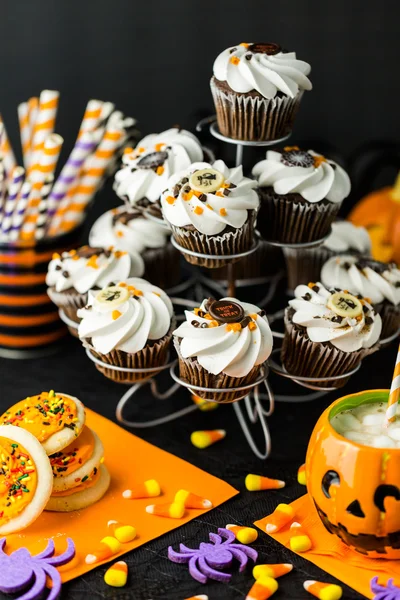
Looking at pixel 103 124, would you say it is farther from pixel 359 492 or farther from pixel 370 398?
pixel 359 492

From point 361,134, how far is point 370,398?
6.33 feet

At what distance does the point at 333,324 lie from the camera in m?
2.09

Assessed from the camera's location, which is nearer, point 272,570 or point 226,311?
point 272,570

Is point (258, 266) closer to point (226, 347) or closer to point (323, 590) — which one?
point (226, 347)

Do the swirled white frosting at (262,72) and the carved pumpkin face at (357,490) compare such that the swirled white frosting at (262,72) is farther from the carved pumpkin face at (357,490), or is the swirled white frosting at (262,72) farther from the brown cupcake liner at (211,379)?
the carved pumpkin face at (357,490)

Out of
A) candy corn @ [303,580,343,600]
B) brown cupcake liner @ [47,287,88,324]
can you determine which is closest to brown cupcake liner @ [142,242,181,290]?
brown cupcake liner @ [47,287,88,324]

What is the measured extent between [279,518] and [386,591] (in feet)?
0.97

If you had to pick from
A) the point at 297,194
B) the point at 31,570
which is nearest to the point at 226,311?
the point at 297,194

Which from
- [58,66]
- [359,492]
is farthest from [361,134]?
[359,492]

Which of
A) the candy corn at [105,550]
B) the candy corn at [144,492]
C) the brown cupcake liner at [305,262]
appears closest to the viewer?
the candy corn at [105,550]

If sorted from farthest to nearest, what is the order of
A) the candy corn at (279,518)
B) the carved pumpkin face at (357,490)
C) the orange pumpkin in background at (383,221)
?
the orange pumpkin in background at (383,221) → the candy corn at (279,518) → the carved pumpkin face at (357,490)

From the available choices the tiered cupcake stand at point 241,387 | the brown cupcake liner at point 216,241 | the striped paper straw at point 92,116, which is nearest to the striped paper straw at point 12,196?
the striped paper straw at point 92,116

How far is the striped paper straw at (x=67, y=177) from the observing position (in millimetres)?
2594

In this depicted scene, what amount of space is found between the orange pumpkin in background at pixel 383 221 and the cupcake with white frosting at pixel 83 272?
1.02m
